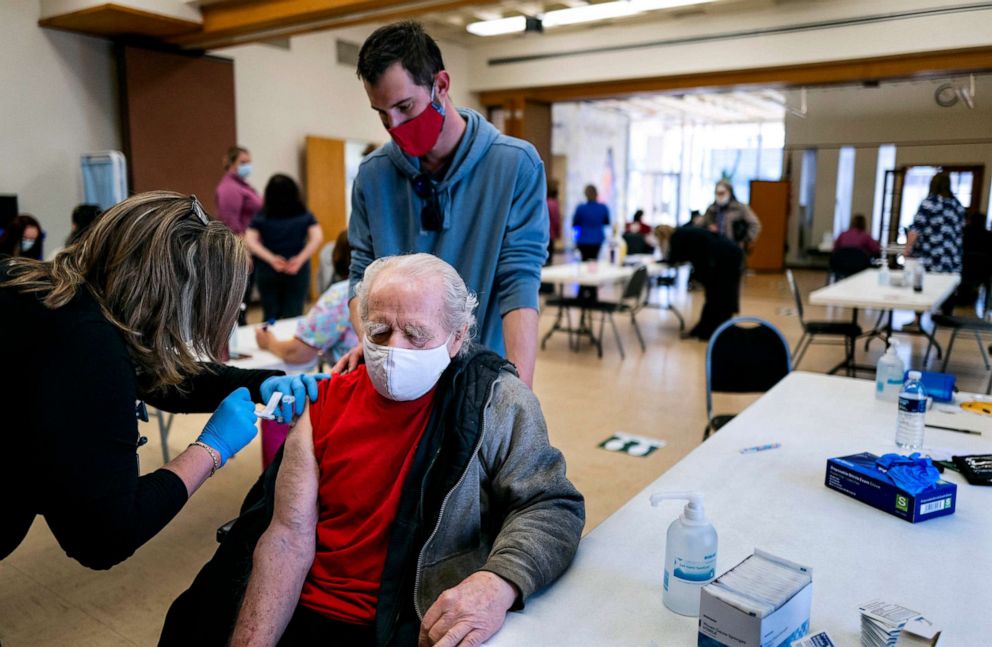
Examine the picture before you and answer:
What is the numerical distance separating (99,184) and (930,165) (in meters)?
6.53

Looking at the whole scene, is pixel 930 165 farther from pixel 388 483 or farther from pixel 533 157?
pixel 388 483

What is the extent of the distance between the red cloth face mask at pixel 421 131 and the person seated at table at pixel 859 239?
12.9 feet

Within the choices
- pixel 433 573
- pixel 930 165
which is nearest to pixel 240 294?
pixel 433 573

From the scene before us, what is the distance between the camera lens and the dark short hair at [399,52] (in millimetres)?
1620

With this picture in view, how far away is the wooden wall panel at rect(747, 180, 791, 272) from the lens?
18.1ft

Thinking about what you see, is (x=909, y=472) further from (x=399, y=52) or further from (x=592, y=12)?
(x=592, y=12)

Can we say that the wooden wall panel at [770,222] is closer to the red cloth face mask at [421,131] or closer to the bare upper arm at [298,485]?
the red cloth face mask at [421,131]

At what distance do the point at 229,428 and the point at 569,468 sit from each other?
7.86 feet

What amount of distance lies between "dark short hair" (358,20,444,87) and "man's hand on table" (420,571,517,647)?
1.13 m

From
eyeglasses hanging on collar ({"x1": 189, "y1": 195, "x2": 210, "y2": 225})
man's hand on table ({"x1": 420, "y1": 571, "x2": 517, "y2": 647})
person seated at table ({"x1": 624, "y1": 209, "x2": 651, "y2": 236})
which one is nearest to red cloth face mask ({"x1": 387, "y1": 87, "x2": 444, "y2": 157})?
eyeglasses hanging on collar ({"x1": 189, "y1": 195, "x2": 210, "y2": 225})

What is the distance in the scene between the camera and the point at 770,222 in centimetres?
633

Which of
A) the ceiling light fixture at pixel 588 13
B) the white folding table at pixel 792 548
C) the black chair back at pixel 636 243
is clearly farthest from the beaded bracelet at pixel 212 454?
the black chair back at pixel 636 243

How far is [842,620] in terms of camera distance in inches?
44.1

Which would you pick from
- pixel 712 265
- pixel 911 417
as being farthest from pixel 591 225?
pixel 911 417
